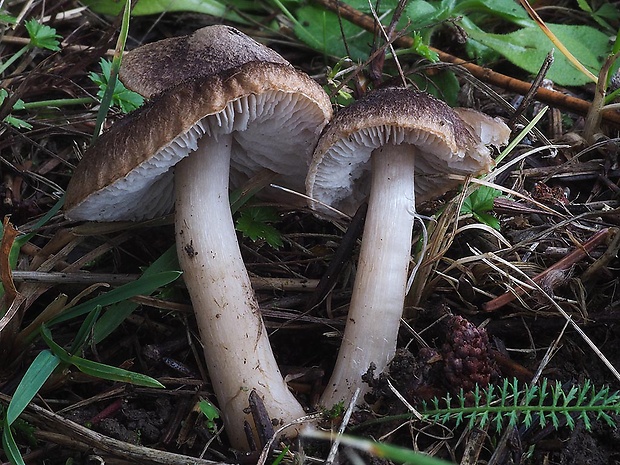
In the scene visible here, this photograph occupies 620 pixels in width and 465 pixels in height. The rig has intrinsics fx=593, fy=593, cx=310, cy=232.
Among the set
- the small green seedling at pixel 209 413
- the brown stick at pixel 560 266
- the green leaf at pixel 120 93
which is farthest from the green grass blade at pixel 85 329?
the brown stick at pixel 560 266

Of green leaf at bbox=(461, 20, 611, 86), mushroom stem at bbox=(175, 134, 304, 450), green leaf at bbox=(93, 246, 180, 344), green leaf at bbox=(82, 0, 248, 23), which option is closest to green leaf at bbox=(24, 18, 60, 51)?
green leaf at bbox=(82, 0, 248, 23)

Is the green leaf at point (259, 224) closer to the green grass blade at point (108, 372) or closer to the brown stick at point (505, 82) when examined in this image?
the green grass blade at point (108, 372)

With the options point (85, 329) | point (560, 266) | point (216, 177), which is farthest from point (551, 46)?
point (85, 329)

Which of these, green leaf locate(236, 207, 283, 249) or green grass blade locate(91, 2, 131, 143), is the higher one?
green grass blade locate(91, 2, 131, 143)

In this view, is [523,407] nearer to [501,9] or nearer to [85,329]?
[85,329]

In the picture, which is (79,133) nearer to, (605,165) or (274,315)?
(274,315)

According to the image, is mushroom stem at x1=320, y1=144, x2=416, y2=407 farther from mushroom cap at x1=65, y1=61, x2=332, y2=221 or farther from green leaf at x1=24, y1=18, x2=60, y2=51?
green leaf at x1=24, y1=18, x2=60, y2=51
